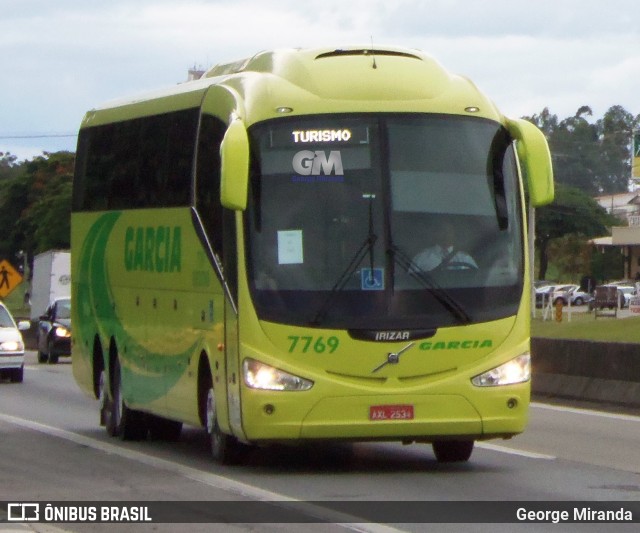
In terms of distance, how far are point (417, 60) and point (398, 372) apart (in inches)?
112

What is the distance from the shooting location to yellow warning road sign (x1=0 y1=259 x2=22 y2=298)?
50344mm

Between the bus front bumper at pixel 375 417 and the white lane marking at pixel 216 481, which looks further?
the bus front bumper at pixel 375 417

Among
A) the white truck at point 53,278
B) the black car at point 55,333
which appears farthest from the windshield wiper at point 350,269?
the white truck at point 53,278

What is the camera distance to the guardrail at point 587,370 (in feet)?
72.3

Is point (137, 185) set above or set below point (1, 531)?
above

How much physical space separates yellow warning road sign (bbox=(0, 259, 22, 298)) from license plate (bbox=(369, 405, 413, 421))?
38.3m

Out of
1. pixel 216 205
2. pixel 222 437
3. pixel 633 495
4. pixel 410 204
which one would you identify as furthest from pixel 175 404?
pixel 633 495

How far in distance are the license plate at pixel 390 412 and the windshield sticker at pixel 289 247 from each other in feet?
4.34

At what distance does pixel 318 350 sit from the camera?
13.2 meters

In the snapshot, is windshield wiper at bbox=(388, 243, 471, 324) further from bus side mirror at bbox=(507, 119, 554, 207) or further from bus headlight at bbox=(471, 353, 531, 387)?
bus side mirror at bbox=(507, 119, 554, 207)

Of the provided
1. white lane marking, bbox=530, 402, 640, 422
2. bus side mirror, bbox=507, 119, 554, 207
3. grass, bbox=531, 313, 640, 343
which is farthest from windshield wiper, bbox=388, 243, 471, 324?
grass, bbox=531, 313, 640, 343

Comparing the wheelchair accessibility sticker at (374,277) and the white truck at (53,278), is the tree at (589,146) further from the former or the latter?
the wheelchair accessibility sticker at (374,277)

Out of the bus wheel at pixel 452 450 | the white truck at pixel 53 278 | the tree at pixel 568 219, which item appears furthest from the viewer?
the tree at pixel 568 219

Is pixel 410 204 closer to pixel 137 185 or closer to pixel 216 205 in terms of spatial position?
pixel 216 205
